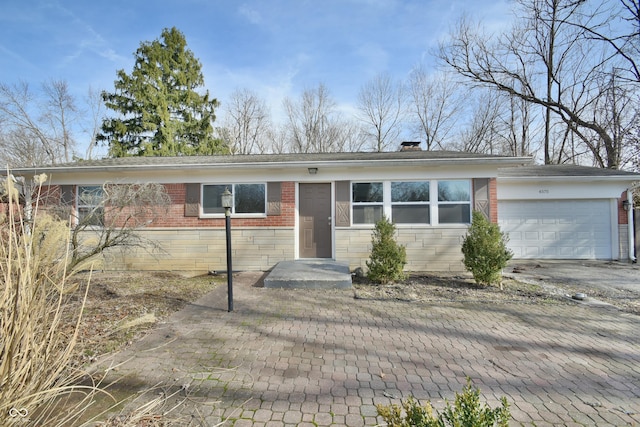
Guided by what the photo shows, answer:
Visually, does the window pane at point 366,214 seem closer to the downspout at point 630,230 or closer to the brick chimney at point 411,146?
the brick chimney at point 411,146

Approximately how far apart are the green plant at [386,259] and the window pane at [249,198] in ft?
12.1

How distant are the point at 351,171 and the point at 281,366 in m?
6.17

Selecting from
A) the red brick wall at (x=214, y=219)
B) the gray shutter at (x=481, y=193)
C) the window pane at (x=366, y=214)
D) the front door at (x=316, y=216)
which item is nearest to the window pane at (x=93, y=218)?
the red brick wall at (x=214, y=219)

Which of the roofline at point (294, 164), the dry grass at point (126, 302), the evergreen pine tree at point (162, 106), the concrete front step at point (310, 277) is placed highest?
the evergreen pine tree at point (162, 106)

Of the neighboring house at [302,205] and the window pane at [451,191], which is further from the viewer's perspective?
the window pane at [451,191]

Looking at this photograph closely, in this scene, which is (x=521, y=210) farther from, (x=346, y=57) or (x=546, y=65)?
(x=546, y=65)

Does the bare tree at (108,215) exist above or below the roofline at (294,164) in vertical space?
below

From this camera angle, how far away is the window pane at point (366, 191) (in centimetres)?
866

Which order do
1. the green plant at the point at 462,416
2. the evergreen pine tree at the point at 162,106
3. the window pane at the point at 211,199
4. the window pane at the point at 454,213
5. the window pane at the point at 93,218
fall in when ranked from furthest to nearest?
the evergreen pine tree at the point at 162,106
the window pane at the point at 211,199
the window pane at the point at 454,213
the window pane at the point at 93,218
the green plant at the point at 462,416

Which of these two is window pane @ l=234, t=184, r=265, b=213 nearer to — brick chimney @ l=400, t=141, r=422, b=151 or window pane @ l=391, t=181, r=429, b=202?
window pane @ l=391, t=181, r=429, b=202

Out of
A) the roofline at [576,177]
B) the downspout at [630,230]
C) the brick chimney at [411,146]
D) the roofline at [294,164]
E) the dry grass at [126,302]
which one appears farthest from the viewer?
the brick chimney at [411,146]

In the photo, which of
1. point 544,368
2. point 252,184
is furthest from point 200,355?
point 252,184

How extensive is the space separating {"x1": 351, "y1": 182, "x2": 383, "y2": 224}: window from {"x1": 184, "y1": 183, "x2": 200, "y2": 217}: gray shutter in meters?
4.56

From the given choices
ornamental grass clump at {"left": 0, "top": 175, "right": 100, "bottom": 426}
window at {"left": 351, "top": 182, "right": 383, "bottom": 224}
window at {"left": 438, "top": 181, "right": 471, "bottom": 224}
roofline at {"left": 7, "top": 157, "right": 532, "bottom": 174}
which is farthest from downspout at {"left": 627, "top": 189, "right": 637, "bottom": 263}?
ornamental grass clump at {"left": 0, "top": 175, "right": 100, "bottom": 426}
